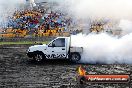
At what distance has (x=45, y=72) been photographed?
21.1 m

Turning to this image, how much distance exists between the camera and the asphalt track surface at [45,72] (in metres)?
17.5

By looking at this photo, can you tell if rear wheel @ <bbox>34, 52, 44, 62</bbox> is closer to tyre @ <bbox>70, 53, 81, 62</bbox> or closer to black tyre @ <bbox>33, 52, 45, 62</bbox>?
black tyre @ <bbox>33, 52, 45, 62</bbox>

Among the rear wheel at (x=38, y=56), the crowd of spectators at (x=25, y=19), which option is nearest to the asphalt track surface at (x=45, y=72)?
the rear wheel at (x=38, y=56)

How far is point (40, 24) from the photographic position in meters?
45.3

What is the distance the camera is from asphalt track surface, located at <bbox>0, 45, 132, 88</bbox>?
17500 millimetres

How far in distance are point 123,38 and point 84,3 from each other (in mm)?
10805

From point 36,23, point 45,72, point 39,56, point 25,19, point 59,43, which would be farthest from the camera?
point 25,19

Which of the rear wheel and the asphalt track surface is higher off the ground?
the rear wheel

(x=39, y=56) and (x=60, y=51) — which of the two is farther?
(x=39, y=56)

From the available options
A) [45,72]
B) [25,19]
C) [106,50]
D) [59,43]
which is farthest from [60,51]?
[25,19]

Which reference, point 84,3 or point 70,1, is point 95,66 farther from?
point 70,1

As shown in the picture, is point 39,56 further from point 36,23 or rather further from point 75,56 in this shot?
point 36,23

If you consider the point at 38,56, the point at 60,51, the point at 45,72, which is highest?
the point at 60,51

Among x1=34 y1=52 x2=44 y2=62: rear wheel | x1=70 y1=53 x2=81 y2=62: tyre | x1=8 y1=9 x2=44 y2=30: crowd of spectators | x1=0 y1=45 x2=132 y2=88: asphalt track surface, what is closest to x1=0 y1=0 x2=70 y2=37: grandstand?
x1=8 y1=9 x2=44 y2=30: crowd of spectators
